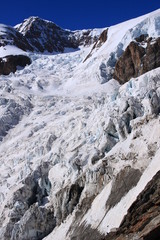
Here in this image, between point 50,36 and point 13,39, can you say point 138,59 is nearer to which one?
point 13,39

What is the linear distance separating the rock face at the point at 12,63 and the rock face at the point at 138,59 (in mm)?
38972

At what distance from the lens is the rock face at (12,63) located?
110250 mm

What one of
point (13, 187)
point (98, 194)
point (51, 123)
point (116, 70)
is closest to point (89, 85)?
point (116, 70)

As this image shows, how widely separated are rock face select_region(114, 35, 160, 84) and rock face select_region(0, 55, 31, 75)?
38972 mm

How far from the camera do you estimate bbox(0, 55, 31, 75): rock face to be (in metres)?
110

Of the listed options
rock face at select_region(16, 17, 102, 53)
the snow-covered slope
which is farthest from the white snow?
the snow-covered slope

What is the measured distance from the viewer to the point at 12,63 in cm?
11156

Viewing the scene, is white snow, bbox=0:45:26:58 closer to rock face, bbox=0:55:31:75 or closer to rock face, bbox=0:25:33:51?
rock face, bbox=0:25:33:51

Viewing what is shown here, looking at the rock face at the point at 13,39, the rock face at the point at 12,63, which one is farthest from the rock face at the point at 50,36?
the rock face at the point at 12,63

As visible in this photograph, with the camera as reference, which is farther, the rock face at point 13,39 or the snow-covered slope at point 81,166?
the rock face at point 13,39

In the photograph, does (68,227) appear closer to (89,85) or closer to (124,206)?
(124,206)

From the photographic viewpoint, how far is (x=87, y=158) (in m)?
40.0

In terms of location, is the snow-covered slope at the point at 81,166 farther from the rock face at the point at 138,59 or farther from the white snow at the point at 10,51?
the white snow at the point at 10,51

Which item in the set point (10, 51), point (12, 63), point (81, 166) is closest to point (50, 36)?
point (10, 51)
